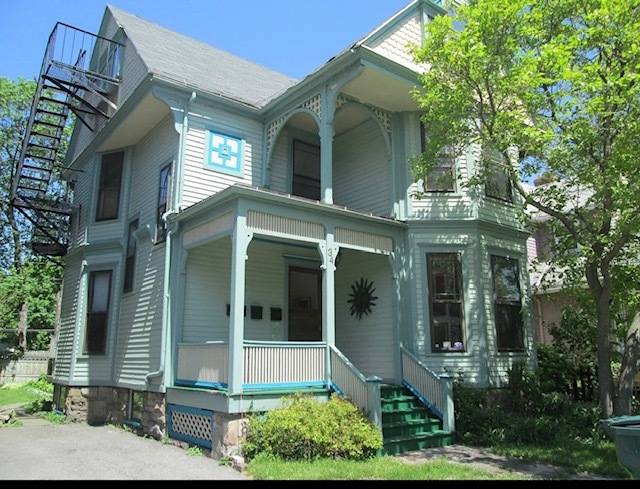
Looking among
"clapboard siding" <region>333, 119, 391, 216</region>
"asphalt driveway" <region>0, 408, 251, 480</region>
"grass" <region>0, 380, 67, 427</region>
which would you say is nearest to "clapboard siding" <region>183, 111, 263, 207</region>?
"clapboard siding" <region>333, 119, 391, 216</region>

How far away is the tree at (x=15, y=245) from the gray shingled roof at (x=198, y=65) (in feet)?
49.2

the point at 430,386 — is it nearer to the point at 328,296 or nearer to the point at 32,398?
the point at 328,296

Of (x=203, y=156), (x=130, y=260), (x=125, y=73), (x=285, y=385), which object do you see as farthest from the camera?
(x=125, y=73)

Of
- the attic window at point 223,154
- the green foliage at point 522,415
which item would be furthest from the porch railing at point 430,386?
the attic window at point 223,154

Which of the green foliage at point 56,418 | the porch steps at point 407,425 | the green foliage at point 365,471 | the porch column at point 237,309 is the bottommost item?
the green foliage at point 56,418

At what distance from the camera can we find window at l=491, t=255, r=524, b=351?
1166 cm

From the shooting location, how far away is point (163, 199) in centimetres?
1202

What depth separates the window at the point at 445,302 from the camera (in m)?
Result: 11.0

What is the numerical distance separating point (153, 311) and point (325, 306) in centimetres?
421

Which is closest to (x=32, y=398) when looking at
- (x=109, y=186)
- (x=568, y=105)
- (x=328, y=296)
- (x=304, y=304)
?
(x=109, y=186)

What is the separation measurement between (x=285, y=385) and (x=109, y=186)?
887cm

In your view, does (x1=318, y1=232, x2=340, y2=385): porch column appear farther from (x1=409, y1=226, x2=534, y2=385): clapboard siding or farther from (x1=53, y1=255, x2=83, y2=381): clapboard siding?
(x1=53, y1=255, x2=83, y2=381): clapboard siding

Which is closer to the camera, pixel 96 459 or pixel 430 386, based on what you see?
pixel 96 459

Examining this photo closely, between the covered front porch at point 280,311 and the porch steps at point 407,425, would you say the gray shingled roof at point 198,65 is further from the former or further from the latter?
the porch steps at point 407,425
